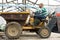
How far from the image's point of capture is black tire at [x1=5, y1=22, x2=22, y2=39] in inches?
459

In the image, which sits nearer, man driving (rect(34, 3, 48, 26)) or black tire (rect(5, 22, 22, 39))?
black tire (rect(5, 22, 22, 39))

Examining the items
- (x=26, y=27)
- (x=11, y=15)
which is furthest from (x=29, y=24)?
(x=11, y=15)

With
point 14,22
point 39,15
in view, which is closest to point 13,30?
point 14,22

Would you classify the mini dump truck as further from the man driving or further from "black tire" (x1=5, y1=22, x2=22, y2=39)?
the man driving

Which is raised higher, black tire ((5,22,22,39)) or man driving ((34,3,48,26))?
man driving ((34,3,48,26))

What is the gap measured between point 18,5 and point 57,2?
2.35m

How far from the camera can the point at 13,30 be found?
1174cm

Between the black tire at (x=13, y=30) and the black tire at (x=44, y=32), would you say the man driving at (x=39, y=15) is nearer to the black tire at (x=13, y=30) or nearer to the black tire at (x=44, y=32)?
the black tire at (x=44, y=32)

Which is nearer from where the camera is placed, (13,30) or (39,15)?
(13,30)

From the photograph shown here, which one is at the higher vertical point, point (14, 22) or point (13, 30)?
point (14, 22)

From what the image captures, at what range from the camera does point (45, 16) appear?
12.1 m

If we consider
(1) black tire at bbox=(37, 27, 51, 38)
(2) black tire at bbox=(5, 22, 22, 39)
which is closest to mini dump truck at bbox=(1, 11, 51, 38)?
(2) black tire at bbox=(5, 22, 22, 39)

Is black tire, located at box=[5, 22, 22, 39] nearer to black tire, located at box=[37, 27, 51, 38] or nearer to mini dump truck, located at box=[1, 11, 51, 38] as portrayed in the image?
mini dump truck, located at box=[1, 11, 51, 38]

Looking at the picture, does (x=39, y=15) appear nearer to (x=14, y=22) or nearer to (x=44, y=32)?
(x=44, y=32)
